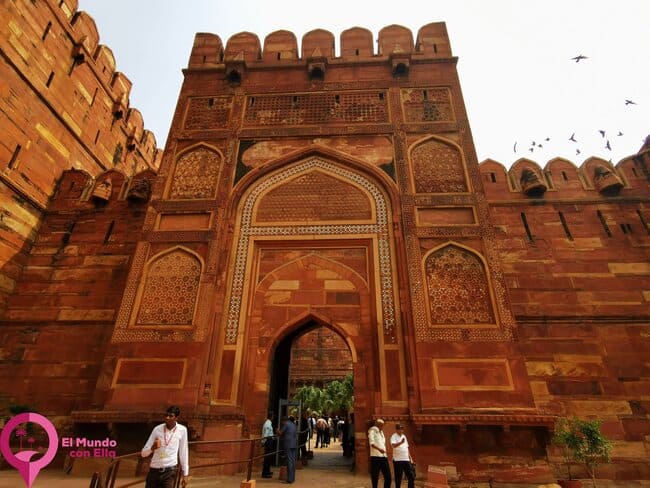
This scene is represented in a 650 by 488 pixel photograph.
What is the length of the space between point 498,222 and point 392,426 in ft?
15.4

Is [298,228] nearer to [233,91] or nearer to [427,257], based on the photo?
[427,257]

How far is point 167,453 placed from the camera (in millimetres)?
3098

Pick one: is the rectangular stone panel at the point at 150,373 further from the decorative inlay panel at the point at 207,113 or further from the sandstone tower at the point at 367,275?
the decorative inlay panel at the point at 207,113

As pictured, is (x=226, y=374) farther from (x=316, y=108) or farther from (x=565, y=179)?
(x=565, y=179)

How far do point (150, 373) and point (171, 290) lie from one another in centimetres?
141

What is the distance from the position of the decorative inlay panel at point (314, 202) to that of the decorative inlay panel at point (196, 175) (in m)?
1.19

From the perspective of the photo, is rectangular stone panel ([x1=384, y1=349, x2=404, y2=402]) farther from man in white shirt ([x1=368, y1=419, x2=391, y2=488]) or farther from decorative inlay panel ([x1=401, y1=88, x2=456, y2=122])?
decorative inlay panel ([x1=401, y1=88, x2=456, y2=122])

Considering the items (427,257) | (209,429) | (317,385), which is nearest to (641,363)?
(427,257)

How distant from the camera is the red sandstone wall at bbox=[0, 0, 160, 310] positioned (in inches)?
322

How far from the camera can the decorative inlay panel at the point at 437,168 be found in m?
7.82

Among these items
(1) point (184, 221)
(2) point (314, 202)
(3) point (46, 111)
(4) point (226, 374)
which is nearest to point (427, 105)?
(2) point (314, 202)

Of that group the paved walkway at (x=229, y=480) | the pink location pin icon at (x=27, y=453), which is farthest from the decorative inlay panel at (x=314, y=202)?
the pink location pin icon at (x=27, y=453)

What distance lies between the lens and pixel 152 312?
6.71 metres

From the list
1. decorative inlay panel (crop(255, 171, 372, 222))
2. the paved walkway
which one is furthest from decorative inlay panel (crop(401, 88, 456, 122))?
the paved walkway
